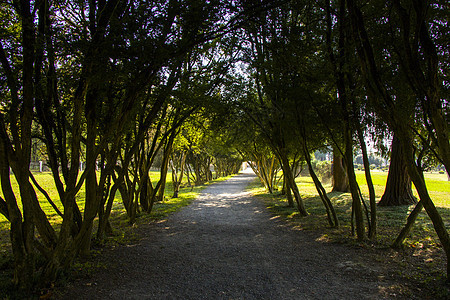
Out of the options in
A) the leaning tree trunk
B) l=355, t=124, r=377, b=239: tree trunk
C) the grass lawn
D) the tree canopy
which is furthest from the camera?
the leaning tree trunk

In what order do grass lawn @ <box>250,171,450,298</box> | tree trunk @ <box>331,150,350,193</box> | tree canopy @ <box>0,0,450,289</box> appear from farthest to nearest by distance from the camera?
tree trunk @ <box>331,150,350,193</box> → grass lawn @ <box>250,171,450,298</box> → tree canopy @ <box>0,0,450,289</box>

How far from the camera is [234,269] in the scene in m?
4.49

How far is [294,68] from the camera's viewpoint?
616 centimetres

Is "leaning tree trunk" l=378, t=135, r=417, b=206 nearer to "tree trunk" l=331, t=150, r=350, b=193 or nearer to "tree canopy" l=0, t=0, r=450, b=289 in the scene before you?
"tree trunk" l=331, t=150, r=350, b=193

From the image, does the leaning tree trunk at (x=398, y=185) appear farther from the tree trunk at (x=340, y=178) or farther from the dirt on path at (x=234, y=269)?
the dirt on path at (x=234, y=269)

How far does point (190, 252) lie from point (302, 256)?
6.91ft

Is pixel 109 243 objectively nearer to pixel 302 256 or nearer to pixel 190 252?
pixel 190 252

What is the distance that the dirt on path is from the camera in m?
3.63

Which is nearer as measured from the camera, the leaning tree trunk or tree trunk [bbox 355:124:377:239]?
tree trunk [bbox 355:124:377:239]

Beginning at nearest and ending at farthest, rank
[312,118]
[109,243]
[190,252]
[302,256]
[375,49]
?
1. [375,49]
2. [302,256]
3. [190,252]
4. [109,243]
5. [312,118]

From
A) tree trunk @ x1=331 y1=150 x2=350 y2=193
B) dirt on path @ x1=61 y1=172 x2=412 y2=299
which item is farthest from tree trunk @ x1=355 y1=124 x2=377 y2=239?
tree trunk @ x1=331 y1=150 x2=350 y2=193

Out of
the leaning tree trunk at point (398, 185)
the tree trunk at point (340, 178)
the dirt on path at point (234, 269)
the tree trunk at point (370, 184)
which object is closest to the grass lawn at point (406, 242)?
the tree trunk at point (370, 184)

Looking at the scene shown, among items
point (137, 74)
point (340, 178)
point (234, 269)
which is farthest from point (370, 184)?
point (340, 178)

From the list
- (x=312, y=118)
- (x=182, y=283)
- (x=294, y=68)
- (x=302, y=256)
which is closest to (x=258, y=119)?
(x=312, y=118)
